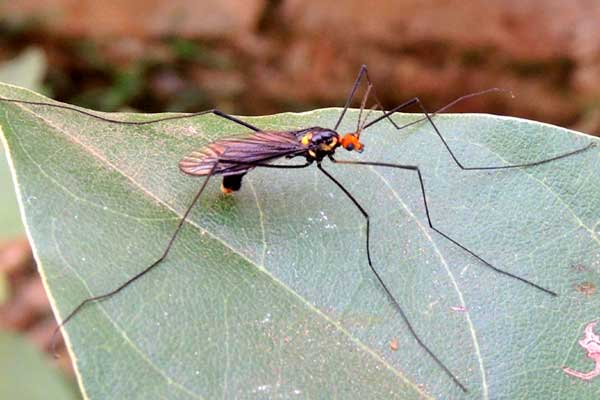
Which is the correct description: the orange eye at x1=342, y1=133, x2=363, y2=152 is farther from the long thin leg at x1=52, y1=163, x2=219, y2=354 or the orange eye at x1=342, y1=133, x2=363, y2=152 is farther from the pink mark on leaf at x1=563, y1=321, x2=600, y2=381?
the pink mark on leaf at x1=563, y1=321, x2=600, y2=381

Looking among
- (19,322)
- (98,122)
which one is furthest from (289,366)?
(19,322)

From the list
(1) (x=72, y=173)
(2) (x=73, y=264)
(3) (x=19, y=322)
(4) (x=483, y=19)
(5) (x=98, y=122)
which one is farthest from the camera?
(4) (x=483, y=19)

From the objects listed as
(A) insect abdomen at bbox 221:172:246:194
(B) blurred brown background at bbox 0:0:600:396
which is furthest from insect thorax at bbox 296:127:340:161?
(B) blurred brown background at bbox 0:0:600:396

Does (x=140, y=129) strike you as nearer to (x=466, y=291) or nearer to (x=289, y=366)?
(x=289, y=366)

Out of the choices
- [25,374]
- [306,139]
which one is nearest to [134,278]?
[306,139]

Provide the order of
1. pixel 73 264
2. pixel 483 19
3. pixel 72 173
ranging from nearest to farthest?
pixel 73 264
pixel 72 173
pixel 483 19

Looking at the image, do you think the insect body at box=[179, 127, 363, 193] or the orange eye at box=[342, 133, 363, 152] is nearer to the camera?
the insect body at box=[179, 127, 363, 193]
